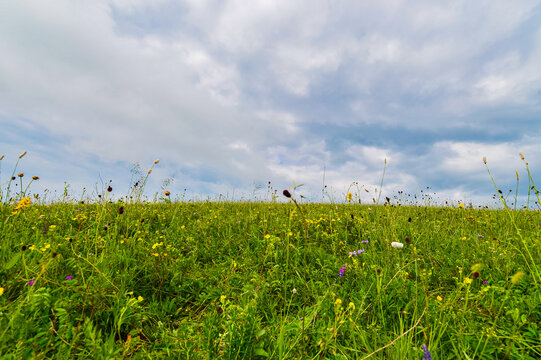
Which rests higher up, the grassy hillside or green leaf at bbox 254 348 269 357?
the grassy hillside

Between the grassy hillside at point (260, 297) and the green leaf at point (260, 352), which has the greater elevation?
the grassy hillside at point (260, 297)

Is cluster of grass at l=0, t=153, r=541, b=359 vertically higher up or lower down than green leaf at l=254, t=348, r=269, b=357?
higher up

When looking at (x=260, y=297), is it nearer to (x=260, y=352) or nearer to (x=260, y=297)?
(x=260, y=297)

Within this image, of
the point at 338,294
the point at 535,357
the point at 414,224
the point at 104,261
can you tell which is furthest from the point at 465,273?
the point at 104,261

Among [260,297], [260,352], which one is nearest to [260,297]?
[260,297]

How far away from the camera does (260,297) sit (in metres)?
2.36

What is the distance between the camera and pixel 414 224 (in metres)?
5.03

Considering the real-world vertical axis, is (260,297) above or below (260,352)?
above

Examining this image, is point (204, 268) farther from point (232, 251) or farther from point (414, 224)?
point (414, 224)

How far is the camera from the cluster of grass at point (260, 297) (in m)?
1.70

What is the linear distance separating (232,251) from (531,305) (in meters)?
3.02

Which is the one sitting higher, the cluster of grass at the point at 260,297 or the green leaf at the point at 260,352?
the cluster of grass at the point at 260,297

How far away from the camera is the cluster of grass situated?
170cm

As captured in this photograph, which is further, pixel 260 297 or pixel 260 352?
pixel 260 297
